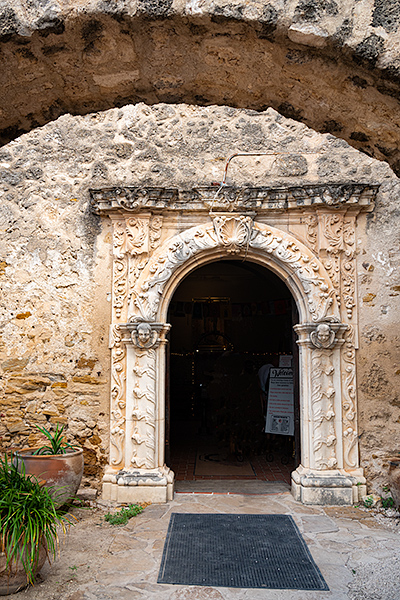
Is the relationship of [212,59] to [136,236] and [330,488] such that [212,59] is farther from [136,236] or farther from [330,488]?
[330,488]

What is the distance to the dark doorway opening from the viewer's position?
6.98 meters

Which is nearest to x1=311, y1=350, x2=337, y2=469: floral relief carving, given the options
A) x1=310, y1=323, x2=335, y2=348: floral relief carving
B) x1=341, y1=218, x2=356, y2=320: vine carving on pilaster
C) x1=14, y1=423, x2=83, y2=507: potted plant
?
x1=310, y1=323, x2=335, y2=348: floral relief carving

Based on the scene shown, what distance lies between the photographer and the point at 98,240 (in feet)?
18.4

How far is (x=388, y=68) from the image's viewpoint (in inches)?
76.3

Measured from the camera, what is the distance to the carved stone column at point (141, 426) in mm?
5090

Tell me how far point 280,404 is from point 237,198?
10.5 ft

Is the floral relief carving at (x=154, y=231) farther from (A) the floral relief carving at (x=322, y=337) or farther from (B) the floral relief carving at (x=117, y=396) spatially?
(A) the floral relief carving at (x=322, y=337)

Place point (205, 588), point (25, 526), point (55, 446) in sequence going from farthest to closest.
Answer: point (55, 446) → point (205, 588) → point (25, 526)

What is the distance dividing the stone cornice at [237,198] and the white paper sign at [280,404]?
2.67 metres

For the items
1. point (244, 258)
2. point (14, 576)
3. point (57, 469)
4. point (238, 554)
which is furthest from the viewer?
point (244, 258)

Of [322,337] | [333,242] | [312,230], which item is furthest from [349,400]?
[312,230]

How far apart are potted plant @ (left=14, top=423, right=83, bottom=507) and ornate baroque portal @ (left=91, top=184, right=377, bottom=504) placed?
1.84 feet

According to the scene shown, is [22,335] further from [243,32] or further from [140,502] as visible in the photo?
[243,32]

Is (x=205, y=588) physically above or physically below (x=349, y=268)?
below
